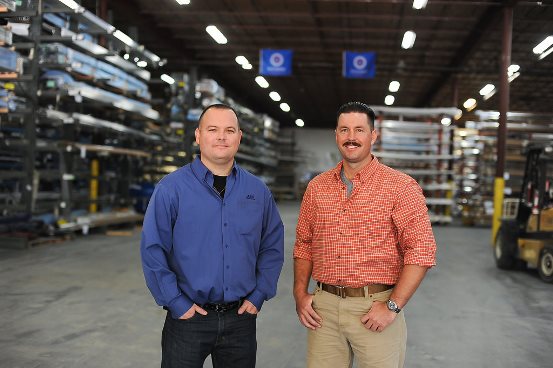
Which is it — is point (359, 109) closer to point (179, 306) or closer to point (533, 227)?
point (179, 306)

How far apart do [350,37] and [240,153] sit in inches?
259

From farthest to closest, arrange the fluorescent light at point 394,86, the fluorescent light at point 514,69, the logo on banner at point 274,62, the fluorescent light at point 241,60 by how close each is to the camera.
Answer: the fluorescent light at point 394,86
the fluorescent light at point 241,60
the fluorescent light at point 514,69
the logo on banner at point 274,62

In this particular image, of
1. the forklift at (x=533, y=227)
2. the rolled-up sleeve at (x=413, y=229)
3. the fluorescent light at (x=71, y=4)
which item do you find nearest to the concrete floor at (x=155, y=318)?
the forklift at (x=533, y=227)

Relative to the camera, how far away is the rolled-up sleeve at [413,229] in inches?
97.6

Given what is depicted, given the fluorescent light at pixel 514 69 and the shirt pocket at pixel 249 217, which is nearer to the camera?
the shirt pocket at pixel 249 217

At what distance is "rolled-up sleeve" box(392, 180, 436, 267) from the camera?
2.48 meters

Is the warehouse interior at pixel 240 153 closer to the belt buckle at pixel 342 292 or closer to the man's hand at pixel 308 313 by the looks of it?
the man's hand at pixel 308 313

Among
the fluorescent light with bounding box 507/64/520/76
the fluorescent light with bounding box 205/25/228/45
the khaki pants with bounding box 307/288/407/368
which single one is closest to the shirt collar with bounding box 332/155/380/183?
the khaki pants with bounding box 307/288/407/368

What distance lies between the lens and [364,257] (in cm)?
256

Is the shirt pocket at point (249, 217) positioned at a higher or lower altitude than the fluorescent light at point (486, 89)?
lower

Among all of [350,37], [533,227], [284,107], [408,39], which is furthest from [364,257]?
[284,107]

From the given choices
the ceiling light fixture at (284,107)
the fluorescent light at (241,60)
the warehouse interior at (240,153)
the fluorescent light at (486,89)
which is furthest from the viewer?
the ceiling light fixture at (284,107)

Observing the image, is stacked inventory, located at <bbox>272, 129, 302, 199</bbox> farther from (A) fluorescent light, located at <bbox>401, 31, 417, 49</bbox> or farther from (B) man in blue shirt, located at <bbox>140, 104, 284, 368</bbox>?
(B) man in blue shirt, located at <bbox>140, 104, 284, 368</bbox>

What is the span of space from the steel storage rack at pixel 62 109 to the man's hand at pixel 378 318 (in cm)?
854
